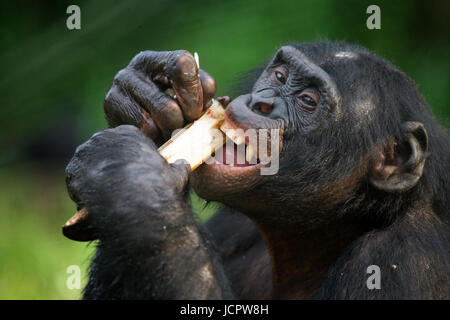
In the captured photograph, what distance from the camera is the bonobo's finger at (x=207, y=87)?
416 centimetres

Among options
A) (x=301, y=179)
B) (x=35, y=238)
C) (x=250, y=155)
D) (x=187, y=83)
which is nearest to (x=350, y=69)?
(x=301, y=179)

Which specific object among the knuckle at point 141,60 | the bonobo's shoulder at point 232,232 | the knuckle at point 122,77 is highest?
the knuckle at point 141,60

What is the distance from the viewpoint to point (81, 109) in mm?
9828

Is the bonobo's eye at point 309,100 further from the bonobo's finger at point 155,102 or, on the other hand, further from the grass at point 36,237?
the grass at point 36,237

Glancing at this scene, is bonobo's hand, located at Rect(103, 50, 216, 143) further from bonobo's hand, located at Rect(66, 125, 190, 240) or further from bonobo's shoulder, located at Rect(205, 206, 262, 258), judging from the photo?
bonobo's shoulder, located at Rect(205, 206, 262, 258)

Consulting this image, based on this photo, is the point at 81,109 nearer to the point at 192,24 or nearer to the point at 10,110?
the point at 10,110

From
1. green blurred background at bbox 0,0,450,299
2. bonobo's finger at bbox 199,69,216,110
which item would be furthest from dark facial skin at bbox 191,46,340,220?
green blurred background at bbox 0,0,450,299

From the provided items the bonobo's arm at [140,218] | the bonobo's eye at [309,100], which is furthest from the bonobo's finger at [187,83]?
the bonobo's eye at [309,100]

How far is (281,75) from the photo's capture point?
4.57m

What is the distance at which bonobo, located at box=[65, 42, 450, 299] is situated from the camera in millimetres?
3588

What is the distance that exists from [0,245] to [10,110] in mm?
2413

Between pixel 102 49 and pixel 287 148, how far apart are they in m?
5.77

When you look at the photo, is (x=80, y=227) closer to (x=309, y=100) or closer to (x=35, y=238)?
(x=309, y=100)
